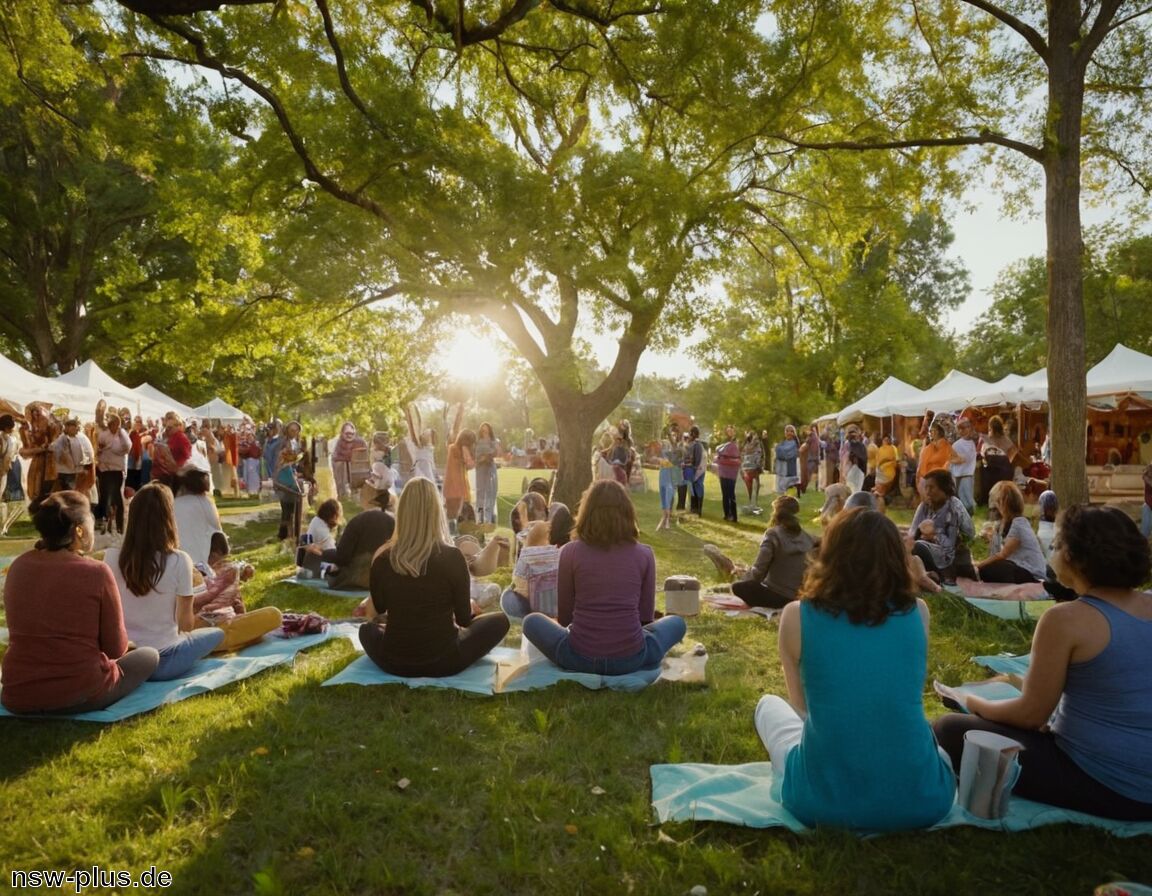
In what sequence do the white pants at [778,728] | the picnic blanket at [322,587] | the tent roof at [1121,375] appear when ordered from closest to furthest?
the white pants at [778,728] < the picnic blanket at [322,587] < the tent roof at [1121,375]

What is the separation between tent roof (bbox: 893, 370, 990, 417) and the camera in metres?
19.8

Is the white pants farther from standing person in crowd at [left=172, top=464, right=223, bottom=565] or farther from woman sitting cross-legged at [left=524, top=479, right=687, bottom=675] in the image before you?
standing person in crowd at [left=172, top=464, right=223, bottom=565]

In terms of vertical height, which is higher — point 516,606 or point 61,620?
point 61,620

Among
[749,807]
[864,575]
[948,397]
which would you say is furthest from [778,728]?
[948,397]

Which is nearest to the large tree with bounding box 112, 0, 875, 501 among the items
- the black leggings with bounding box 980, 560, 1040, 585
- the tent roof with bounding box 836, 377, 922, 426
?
the black leggings with bounding box 980, 560, 1040, 585

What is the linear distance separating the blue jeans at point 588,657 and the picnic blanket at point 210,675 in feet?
Answer: 6.73

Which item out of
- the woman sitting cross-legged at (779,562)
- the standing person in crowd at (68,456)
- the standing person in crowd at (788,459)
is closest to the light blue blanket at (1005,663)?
the woman sitting cross-legged at (779,562)

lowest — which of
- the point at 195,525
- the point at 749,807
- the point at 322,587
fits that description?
the point at 322,587

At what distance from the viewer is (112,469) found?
497 inches

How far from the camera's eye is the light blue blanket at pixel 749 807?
3203 mm

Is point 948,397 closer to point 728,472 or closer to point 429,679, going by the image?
point 728,472

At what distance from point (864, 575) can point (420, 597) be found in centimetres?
298

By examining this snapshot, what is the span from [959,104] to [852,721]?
404 inches

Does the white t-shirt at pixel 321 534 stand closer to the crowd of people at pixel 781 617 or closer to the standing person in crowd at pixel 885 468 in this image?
the crowd of people at pixel 781 617
